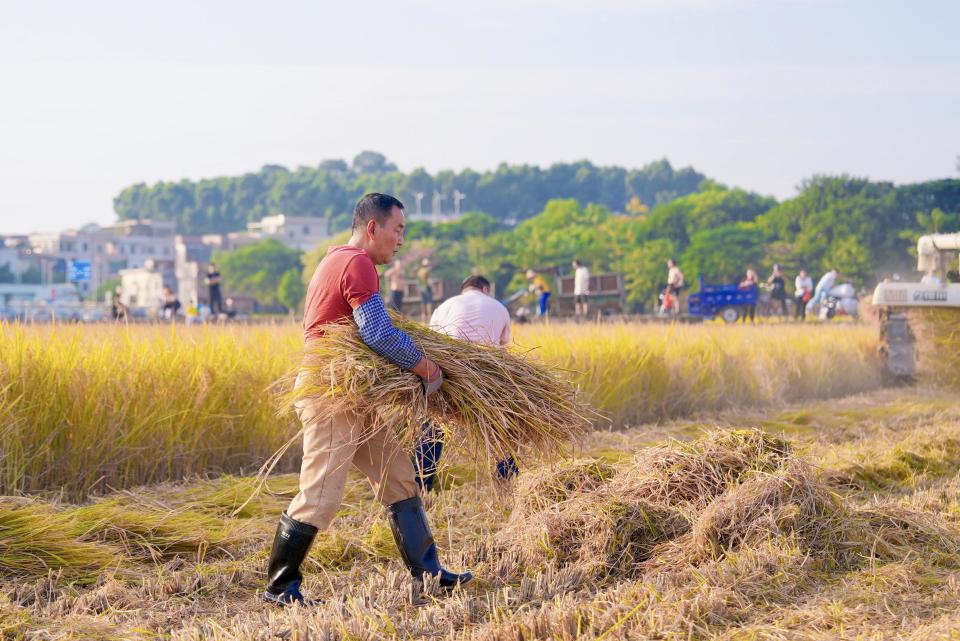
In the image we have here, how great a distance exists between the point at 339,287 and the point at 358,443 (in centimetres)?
62

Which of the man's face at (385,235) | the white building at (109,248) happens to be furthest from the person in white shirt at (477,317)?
the white building at (109,248)

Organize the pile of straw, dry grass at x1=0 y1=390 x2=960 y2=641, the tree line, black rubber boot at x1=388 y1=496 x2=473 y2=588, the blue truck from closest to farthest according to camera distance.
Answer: dry grass at x1=0 y1=390 x2=960 y2=641
black rubber boot at x1=388 y1=496 x2=473 y2=588
the pile of straw
the blue truck
the tree line

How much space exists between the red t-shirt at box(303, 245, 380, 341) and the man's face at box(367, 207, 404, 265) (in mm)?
83

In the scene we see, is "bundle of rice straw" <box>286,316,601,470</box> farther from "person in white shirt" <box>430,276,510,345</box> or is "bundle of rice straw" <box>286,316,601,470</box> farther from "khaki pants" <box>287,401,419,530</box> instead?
"person in white shirt" <box>430,276,510,345</box>

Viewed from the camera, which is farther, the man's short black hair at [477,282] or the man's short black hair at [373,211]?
the man's short black hair at [477,282]

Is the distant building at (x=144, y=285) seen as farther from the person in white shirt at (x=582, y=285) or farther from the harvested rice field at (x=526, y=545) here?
the harvested rice field at (x=526, y=545)

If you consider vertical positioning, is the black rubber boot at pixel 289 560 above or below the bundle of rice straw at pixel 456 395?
below

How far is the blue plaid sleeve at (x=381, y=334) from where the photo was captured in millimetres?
4242

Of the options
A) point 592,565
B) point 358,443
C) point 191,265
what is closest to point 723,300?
point 592,565

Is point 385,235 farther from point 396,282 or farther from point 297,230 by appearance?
point 297,230

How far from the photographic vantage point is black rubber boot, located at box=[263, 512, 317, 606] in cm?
428

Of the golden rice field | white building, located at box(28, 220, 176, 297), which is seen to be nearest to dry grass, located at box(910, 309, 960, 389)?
the golden rice field

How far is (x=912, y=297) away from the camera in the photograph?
13086mm

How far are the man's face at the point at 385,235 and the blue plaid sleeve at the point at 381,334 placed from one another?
0.25 m
